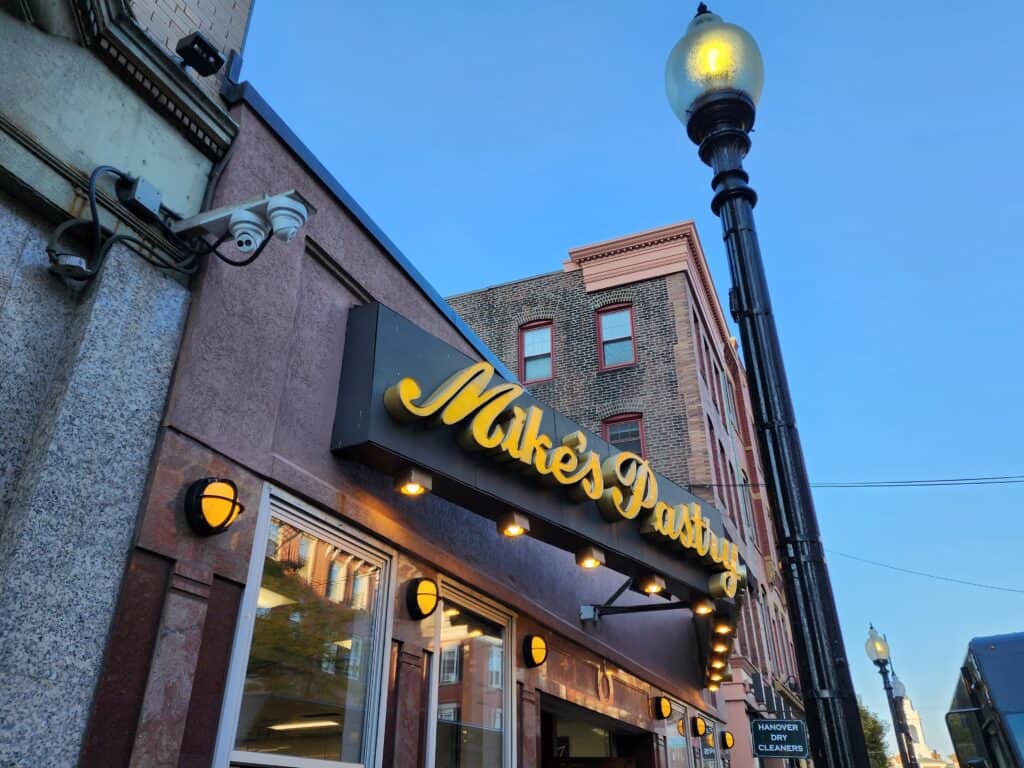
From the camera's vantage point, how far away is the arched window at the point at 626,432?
68.4 feet

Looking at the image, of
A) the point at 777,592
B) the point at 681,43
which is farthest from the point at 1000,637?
the point at 777,592

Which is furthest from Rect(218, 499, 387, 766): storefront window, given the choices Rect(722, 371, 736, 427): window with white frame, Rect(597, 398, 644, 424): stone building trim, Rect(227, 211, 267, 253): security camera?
Rect(722, 371, 736, 427): window with white frame

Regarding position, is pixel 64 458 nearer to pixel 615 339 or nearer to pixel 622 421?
pixel 622 421

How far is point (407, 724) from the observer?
7.20 meters

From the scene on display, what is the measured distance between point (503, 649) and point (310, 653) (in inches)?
135

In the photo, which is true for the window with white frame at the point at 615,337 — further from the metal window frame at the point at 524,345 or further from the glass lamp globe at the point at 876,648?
the glass lamp globe at the point at 876,648

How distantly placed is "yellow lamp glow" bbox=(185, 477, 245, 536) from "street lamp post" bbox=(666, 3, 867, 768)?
348cm

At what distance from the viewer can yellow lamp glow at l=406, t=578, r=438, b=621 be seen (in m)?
7.50

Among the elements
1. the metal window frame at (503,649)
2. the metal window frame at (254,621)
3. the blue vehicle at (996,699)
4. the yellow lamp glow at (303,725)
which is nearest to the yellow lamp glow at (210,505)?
the metal window frame at (254,621)

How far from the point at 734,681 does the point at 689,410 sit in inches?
255

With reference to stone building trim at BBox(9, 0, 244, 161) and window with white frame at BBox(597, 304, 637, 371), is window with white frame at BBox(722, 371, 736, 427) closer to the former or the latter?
window with white frame at BBox(597, 304, 637, 371)

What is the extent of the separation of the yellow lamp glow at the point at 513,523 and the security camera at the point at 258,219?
3.68 meters

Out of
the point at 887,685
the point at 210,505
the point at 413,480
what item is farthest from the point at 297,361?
the point at 887,685

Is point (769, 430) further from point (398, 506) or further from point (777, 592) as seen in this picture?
point (777, 592)
